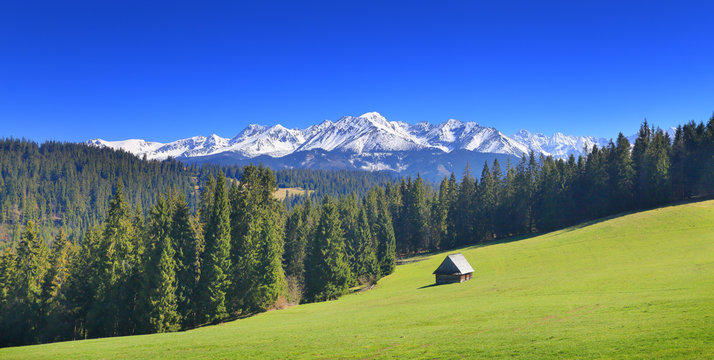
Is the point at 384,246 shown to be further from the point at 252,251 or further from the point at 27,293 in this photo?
the point at 27,293

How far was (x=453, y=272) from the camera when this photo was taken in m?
57.3

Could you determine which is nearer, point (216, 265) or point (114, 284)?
point (114, 284)

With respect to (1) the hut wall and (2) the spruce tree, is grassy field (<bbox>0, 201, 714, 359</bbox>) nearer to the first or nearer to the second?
(1) the hut wall

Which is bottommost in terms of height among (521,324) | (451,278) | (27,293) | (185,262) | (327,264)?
(451,278)

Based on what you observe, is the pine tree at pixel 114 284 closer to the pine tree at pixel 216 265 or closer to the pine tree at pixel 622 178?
the pine tree at pixel 216 265

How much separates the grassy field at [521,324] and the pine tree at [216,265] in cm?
992

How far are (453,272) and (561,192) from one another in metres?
55.5

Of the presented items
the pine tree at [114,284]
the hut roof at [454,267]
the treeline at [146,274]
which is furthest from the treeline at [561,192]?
the pine tree at [114,284]

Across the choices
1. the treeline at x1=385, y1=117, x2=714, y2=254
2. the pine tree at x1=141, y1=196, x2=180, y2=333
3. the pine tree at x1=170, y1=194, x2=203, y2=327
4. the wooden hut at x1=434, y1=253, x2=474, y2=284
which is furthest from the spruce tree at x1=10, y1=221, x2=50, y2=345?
the treeline at x1=385, y1=117, x2=714, y2=254

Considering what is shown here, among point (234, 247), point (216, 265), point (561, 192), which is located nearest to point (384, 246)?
point (234, 247)

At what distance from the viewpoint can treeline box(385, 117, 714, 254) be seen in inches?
3425

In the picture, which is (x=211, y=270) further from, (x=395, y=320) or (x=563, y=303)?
(x=563, y=303)

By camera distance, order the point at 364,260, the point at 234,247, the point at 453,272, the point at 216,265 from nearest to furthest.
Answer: the point at 216,265 < the point at 234,247 < the point at 453,272 < the point at 364,260

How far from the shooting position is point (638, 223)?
2825 inches
